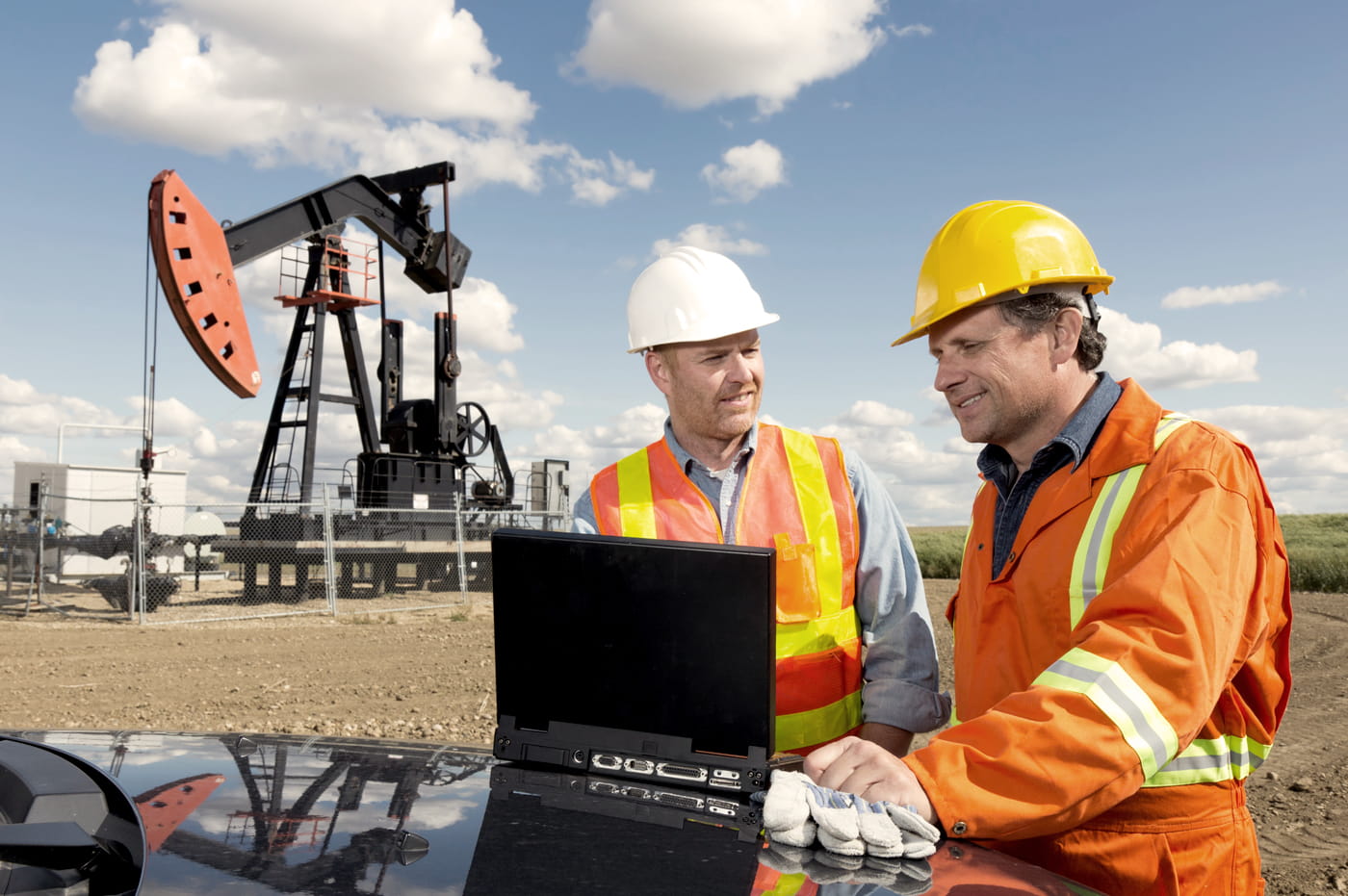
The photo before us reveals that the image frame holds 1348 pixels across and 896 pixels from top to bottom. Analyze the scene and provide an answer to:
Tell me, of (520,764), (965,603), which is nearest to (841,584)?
(965,603)

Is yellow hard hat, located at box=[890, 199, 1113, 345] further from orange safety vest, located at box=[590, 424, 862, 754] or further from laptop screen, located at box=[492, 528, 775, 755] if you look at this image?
laptop screen, located at box=[492, 528, 775, 755]

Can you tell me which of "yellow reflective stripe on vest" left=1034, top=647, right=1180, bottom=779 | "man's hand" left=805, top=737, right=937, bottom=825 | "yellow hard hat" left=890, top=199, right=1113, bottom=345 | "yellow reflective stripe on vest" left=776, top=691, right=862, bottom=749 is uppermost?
"yellow hard hat" left=890, top=199, right=1113, bottom=345

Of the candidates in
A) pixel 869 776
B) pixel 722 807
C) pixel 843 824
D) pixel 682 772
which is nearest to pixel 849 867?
pixel 843 824

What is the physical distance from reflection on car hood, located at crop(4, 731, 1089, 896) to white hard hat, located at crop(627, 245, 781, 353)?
57.5 inches

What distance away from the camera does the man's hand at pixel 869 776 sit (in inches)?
61.9

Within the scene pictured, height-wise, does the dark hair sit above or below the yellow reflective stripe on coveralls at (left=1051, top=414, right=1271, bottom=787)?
above

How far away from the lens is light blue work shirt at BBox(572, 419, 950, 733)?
271 cm

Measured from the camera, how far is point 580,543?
5.95 feet

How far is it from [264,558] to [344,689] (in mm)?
9149

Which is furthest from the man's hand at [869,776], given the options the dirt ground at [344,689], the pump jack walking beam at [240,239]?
the pump jack walking beam at [240,239]

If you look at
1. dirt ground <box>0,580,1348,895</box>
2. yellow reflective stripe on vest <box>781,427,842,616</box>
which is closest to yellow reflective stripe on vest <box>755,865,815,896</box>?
yellow reflective stripe on vest <box>781,427,842,616</box>

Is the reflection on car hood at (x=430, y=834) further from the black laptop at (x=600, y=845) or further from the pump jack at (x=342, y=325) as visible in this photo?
the pump jack at (x=342, y=325)

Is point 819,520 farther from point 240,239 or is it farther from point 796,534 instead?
point 240,239

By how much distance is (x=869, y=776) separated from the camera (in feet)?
5.25
